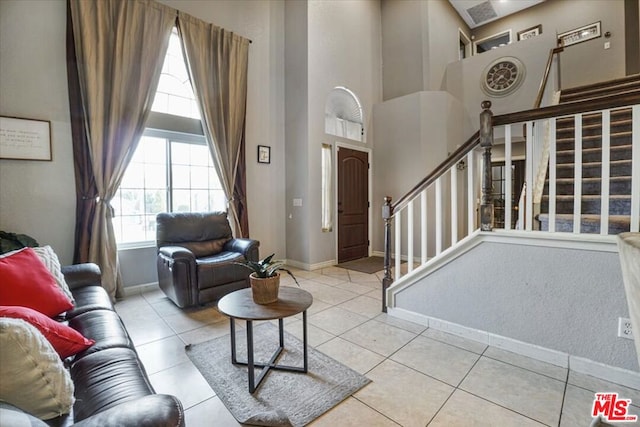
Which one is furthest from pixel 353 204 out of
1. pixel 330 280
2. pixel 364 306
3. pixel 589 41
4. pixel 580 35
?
pixel 580 35

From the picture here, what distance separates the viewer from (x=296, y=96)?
483 cm

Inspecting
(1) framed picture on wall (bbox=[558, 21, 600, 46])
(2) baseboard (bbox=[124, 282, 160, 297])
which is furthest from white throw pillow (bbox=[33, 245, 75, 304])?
(1) framed picture on wall (bbox=[558, 21, 600, 46])

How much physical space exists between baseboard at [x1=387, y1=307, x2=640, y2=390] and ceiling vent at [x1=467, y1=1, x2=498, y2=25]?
7821mm

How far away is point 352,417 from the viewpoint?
1560 mm

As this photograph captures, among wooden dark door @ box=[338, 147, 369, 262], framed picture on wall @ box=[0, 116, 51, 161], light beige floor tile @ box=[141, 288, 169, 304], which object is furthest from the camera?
wooden dark door @ box=[338, 147, 369, 262]

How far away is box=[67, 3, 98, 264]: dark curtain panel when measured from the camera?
9.82ft

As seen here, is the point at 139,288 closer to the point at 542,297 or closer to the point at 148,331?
the point at 148,331

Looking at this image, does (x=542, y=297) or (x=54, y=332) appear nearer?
(x=54, y=332)

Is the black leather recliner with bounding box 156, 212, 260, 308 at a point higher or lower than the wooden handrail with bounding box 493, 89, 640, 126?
lower

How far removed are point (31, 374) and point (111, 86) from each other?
334 centimetres

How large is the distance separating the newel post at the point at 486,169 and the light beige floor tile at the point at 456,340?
3.07 ft

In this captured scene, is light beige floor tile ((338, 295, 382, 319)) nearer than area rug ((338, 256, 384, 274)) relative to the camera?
Yes

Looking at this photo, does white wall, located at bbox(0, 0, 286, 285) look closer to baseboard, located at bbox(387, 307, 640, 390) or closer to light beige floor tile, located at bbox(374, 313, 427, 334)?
light beige floor tile, located at bbox(374, 313, 427, 334)

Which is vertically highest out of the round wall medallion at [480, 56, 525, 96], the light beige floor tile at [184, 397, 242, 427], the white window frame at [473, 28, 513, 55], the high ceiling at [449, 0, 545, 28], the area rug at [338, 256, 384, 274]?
the high ceiling at [449, 0, 545, 28]
